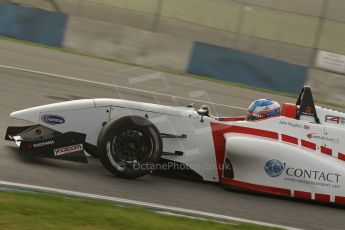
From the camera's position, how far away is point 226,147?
7609mm

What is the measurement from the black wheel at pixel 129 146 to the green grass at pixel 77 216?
975mm

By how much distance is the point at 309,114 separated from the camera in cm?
810

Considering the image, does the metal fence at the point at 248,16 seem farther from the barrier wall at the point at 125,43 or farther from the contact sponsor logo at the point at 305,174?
the contact sponsor logo at the point at 305,174

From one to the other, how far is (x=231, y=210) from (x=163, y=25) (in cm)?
1373

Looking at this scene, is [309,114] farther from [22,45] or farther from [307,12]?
[307,12]

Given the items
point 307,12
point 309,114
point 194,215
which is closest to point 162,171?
point 194,215

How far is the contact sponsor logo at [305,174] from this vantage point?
300 inches

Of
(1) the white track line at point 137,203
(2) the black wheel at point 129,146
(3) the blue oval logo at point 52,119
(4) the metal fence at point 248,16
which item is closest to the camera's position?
(1) the white track line at point 137,203

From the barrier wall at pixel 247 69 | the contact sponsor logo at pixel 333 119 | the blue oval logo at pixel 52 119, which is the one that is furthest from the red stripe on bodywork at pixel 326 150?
the barrier wall at pixel 247 69

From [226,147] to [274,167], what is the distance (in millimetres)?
599

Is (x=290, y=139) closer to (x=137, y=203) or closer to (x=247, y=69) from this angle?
(x=137, y=203)

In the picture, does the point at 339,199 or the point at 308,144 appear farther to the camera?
the point at 308,144

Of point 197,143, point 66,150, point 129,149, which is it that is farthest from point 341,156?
point 66,150

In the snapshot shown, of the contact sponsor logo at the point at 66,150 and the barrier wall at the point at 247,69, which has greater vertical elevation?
the barrier wall at the point at 247,69
